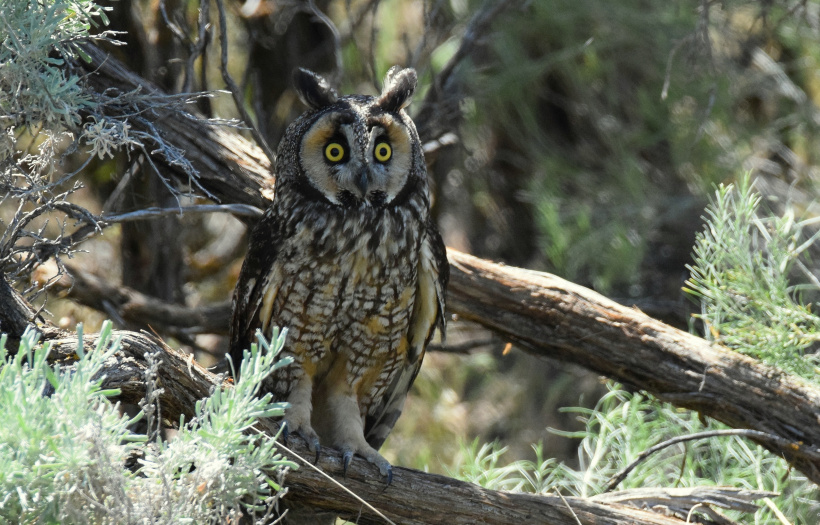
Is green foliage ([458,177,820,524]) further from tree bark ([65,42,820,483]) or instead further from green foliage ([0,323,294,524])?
green foliage ([0,323,294,524])

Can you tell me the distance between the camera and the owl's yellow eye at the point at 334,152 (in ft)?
7.77

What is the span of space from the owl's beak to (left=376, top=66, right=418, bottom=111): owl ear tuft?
224mm

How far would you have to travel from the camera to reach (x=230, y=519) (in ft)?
5.18

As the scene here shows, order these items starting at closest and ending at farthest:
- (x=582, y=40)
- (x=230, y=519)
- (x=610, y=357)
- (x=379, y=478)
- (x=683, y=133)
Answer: (x=230, y=519)
(x=379, y=478)
(x=610, y=357)
(x=683, y=133)
(x=582, y=40)

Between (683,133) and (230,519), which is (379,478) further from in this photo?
(683,133)

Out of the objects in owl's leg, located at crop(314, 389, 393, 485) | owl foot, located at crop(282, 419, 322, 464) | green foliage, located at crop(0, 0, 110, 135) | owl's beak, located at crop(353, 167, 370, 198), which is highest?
green foliage, located at crop(0, 0, 110, 135)

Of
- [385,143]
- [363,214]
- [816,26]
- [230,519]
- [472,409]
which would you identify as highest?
[816,26]

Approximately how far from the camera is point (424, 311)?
2627 millimetres

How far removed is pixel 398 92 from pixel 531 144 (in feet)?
10.2

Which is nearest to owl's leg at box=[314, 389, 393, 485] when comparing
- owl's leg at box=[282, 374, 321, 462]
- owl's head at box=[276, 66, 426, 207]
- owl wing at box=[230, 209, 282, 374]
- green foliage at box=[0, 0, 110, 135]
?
owl's leg at box=[282, 374, 321, 462]

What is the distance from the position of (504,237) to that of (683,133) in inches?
61.1

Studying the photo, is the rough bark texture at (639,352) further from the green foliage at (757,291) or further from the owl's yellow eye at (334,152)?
the owl's yellow eye at (334,152)

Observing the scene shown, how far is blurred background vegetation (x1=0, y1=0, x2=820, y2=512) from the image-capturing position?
157 inches

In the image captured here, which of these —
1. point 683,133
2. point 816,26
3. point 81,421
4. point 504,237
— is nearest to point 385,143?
point 81,421
